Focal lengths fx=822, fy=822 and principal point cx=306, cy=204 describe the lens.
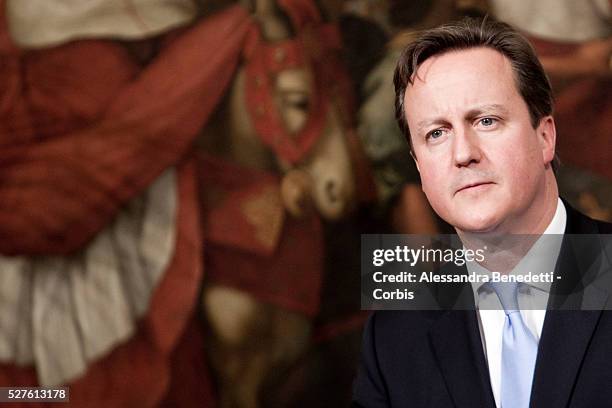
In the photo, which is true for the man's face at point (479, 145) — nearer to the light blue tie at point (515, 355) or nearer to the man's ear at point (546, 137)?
the man's ear at point (546, 137)

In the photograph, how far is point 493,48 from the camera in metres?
1.85

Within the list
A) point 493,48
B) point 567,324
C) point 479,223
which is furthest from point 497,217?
point 493,48

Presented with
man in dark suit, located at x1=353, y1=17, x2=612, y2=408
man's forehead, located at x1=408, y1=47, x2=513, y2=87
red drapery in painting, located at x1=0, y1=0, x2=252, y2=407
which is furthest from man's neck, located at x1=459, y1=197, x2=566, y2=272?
red drapery in painting, located at x1=0, y1=0, x2=252, y2=407

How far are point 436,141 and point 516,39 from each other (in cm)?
30

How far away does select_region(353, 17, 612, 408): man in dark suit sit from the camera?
1.75 metres

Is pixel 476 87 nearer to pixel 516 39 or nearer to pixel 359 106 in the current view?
pixel 516 39

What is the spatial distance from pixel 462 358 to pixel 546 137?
0.54 meters

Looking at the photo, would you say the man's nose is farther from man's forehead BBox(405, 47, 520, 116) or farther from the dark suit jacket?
the dark suit jacket

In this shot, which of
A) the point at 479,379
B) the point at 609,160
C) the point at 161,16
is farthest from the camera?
the point at 161,16

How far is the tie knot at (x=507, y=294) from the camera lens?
72.2 inches

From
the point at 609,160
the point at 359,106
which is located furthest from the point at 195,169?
the point at 609,160

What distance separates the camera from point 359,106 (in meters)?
3.48

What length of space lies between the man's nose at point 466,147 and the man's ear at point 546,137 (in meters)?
0.16

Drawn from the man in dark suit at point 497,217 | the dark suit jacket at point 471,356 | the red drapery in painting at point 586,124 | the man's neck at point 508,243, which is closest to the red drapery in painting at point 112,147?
the red drapery in painting at point 586,124
